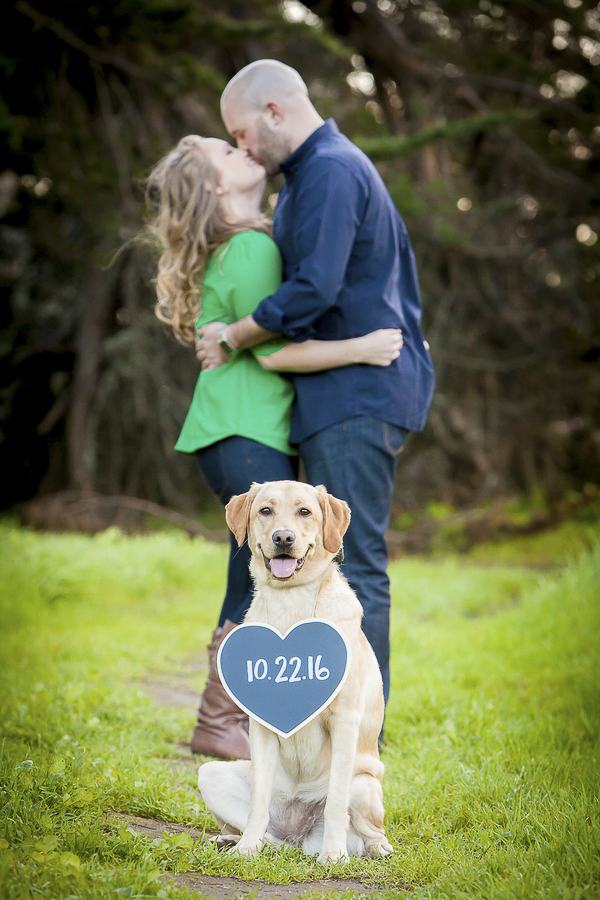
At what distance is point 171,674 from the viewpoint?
4.73 meters

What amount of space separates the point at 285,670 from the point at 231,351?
126 centimetres

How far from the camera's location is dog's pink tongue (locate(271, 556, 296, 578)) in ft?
6.91

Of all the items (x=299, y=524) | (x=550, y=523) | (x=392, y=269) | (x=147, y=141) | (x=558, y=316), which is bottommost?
(x=550, y=523)

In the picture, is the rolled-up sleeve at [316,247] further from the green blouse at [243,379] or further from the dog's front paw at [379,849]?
the dog's front paw at [379,849]

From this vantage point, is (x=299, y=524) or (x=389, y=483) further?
(x=389, y=483)

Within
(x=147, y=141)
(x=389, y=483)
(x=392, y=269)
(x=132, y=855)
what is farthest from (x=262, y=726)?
(x=147, y=141)

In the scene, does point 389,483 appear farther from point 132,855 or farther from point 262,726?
point 132,855

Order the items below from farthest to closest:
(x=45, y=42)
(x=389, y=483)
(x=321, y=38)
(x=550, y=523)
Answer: (x=550, y=523) < (x=321, y=38) < (x=45, y=42) < (x=389, y=483)

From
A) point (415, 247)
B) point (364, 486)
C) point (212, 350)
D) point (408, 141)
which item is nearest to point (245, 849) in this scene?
point (364, 486)

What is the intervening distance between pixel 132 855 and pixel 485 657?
322cm

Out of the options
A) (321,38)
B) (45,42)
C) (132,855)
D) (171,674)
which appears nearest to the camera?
(132,855)

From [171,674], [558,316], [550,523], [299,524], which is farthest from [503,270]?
[299,524]

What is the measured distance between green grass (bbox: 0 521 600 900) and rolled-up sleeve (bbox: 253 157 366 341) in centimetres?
161

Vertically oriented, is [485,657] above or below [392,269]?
below
